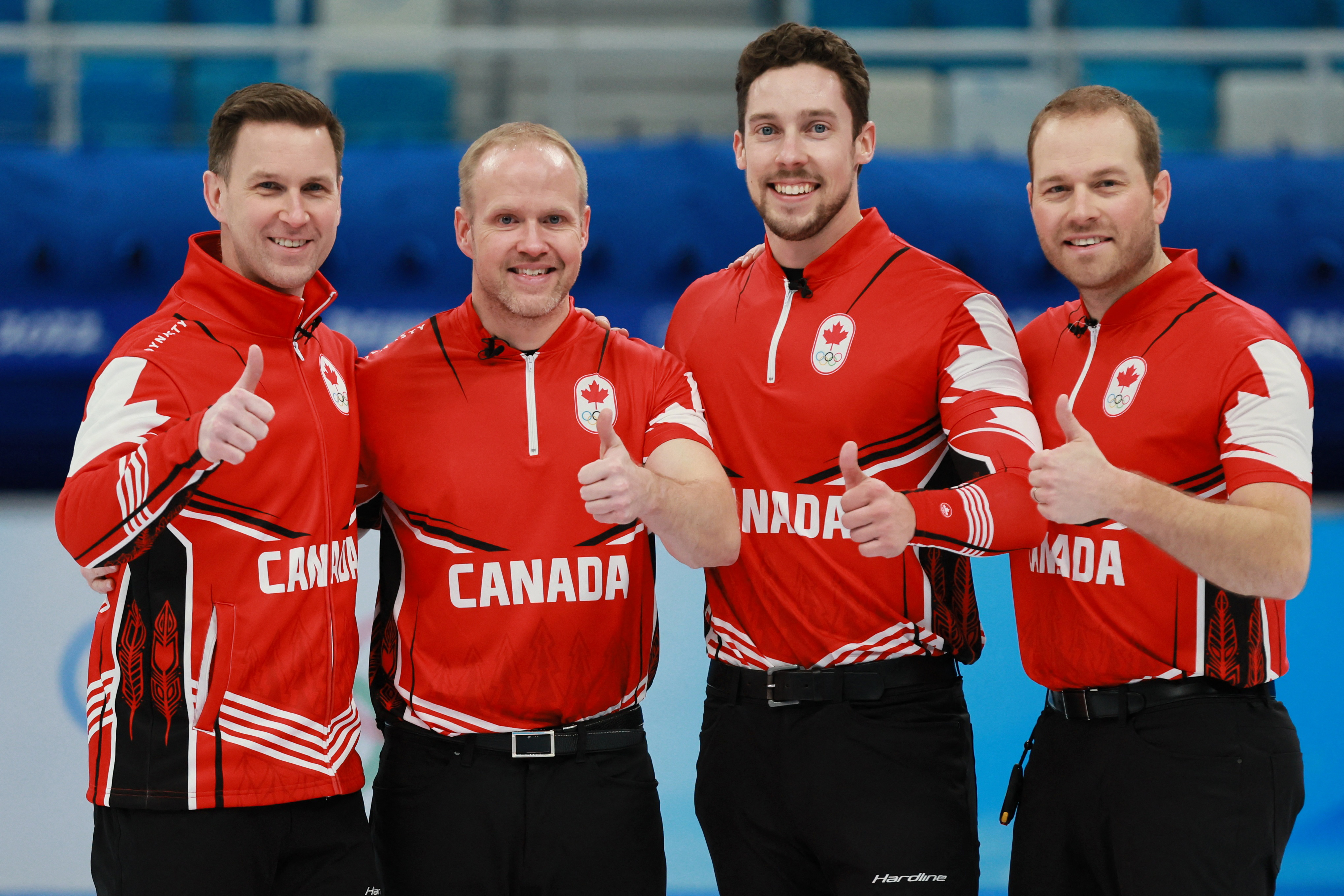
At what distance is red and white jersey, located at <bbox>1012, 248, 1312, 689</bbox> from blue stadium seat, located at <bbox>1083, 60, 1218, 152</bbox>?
378 centimetres


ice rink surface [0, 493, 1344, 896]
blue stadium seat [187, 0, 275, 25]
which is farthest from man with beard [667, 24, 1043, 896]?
blue stadium seat [187, 0, 275, 25]

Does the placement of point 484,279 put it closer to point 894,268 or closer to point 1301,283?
point 894,268

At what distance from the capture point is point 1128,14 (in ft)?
24.9

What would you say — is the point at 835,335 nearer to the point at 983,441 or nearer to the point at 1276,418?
the point at 983,441

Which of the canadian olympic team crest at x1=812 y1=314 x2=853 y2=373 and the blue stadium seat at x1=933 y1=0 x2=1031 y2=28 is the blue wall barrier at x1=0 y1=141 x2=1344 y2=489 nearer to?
the blue stadium seat at x1=933 y1=0 x2=1031 y2=28

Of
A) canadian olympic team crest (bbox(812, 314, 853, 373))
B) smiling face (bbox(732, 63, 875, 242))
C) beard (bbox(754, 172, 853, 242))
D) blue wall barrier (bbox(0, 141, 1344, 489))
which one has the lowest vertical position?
canadian olympic team crest (bbox(812, 314, 853, 373))

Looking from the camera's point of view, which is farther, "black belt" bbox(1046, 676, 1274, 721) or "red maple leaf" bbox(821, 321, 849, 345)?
"red maple leaf" bbox(821, 321, 849, 345)

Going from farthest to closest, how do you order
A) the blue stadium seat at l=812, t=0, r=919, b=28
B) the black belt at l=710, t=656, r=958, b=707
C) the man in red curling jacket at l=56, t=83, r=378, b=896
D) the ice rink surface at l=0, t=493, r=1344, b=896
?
the blue stadium seat at l=812, t=0, r=919, b=28, the ice rink surface at l=0, t=493, r=1344, b=896, the black belt at l=710, t=656, r=958, b=707, the man in red curling jacket at l=56, t=83, r=378, b=896

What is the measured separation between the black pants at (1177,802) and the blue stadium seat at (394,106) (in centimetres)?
446

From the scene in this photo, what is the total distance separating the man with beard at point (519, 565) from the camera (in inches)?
118

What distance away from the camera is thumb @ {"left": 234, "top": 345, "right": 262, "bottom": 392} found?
2637 millimetres

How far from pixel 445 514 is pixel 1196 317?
5.92 ft

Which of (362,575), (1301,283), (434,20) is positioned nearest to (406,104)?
(434,20)

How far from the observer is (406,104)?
6.64 meters
